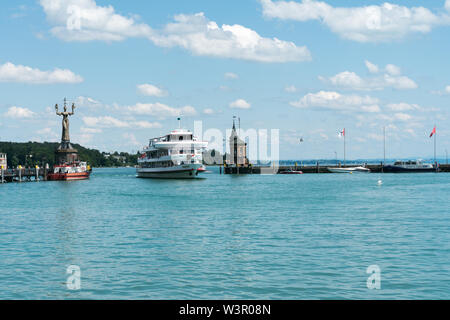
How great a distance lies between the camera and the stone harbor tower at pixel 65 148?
422 feet

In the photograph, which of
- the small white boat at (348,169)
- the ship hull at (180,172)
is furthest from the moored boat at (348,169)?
the ship hull at (180,172)

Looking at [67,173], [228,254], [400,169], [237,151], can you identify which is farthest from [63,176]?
[228,254]

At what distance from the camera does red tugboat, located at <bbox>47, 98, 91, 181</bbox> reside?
4860 inches

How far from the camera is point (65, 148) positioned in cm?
13025

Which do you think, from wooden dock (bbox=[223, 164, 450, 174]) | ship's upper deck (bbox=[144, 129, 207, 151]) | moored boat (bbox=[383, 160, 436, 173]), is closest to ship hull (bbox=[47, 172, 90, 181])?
ship's upper deck (bbox=[144, 129, 207, 151])

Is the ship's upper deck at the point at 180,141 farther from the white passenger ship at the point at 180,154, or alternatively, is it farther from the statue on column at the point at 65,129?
the statue on column at the point at 65,129

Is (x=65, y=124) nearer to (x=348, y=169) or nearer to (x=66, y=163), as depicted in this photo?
(x=66, y=163)

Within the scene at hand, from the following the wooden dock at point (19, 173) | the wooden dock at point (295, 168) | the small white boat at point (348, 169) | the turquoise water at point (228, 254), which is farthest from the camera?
the small white boat at point (348, 169)

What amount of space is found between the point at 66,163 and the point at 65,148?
15.5 ft

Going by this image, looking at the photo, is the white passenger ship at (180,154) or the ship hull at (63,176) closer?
the white passenger ship at (180,154)

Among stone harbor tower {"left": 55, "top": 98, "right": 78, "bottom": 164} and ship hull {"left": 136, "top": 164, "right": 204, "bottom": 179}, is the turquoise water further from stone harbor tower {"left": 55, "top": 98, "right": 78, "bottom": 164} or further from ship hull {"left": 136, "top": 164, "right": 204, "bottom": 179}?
stone harbor tower {"left": 55, "top": 98, "right": 78, "bottom": 164}

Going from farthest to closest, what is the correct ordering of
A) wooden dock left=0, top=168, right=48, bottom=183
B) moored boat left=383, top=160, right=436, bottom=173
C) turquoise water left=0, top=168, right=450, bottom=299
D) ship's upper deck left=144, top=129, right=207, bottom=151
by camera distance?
moored boat left=383, top=160, right=436, bottom=173
wooden dock left=0, top=168, right=48, bottom=183
ship's upper deck left=144, top=129, right=207, bottom=151
turquoise water left=0, top=168, right=450, bottom=299
